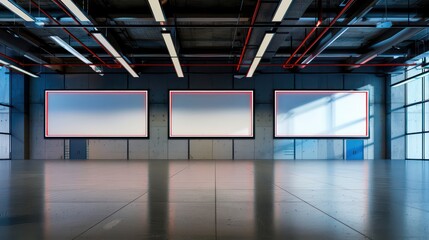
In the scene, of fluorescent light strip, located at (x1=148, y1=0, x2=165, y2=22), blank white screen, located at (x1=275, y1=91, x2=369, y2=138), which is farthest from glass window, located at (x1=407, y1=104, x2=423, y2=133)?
fluorescent light strip, located at (x1=148, y1=0, x2=165, y2=22)

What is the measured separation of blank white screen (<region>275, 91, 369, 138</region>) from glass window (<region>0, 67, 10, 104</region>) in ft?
48.4

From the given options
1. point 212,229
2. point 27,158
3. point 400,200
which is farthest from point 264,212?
point 27,158

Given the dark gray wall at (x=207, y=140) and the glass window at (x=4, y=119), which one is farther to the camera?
the dark gray wall at (x=207, y=140)

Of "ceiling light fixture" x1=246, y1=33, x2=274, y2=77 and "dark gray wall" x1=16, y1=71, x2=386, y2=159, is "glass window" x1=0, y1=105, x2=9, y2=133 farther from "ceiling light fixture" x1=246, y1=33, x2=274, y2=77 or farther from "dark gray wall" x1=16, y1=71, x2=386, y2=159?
"ceiling light fixture" x1=246, y1=33, x2=274, y2=77

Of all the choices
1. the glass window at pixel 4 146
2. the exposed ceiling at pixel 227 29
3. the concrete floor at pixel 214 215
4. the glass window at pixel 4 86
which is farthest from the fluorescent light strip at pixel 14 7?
the glass window at pixel 4 146

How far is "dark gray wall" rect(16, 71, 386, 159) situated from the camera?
1775cm

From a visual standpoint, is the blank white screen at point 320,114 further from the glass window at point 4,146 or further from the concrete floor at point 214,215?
the glass window at point 4,146

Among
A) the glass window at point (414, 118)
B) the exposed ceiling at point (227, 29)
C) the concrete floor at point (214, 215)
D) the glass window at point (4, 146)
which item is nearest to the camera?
the concrete floor at point (214, 215)

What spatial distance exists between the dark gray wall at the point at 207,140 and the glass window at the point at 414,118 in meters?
1.25

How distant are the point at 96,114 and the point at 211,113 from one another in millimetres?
6316

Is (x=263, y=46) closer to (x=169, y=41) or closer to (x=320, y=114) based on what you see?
(x=169, y=41)

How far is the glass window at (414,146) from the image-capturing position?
1641cm

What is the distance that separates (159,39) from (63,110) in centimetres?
728

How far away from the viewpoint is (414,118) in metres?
17.1
